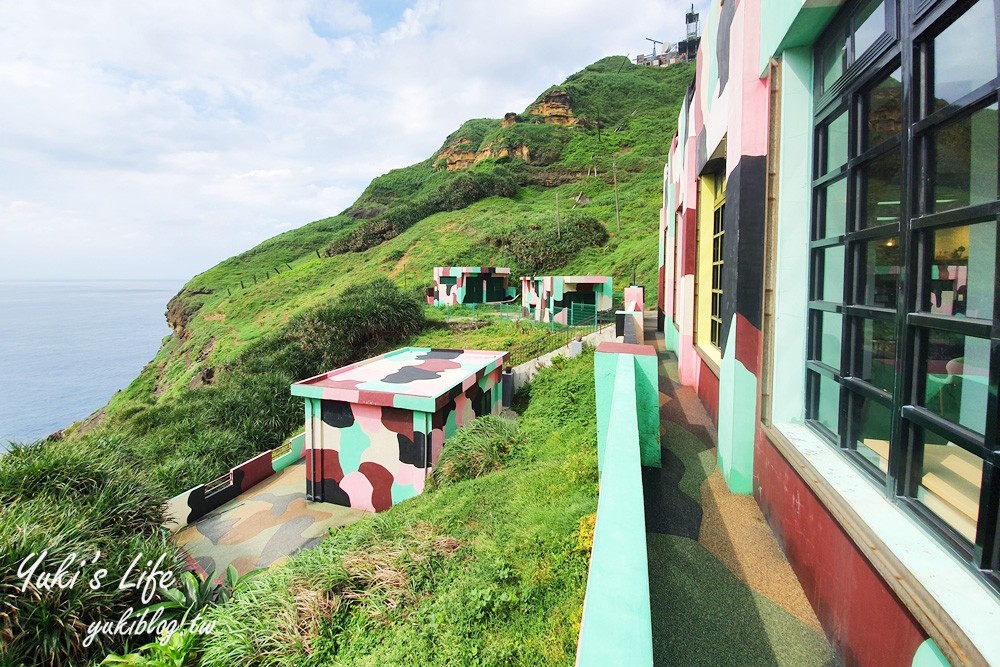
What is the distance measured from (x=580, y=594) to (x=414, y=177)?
8270 centimetres

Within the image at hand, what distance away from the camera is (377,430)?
34.5 feet

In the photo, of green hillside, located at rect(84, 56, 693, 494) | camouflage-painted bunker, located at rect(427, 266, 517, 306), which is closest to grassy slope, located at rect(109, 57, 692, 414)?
green hillside, located at rect(84, 56, 693, 494)

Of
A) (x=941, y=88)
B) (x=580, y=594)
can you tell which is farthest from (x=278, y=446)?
(x=941, y=88)

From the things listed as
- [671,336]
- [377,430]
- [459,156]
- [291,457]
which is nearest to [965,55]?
[671,336]

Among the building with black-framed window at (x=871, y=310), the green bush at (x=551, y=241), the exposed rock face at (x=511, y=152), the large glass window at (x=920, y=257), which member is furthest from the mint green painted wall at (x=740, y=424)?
the exposed rock face at (x=511, y=152)

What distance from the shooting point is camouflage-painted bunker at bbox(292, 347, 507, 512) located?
10062 mm

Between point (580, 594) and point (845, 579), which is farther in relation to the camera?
point (580, 594)

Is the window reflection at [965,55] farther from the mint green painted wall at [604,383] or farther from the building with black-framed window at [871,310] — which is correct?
the mint green painted wall at [604,383]

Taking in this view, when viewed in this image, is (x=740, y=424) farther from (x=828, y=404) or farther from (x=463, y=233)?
(x=463, y=233)

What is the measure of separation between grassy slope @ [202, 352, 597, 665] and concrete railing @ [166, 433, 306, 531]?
206 inches

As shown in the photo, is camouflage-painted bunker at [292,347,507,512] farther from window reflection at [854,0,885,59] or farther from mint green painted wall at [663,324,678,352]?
window reflection at [854,0,885,59]

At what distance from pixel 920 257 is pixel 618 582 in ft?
5.70

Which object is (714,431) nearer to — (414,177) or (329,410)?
(329,410)

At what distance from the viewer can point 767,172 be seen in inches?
127
